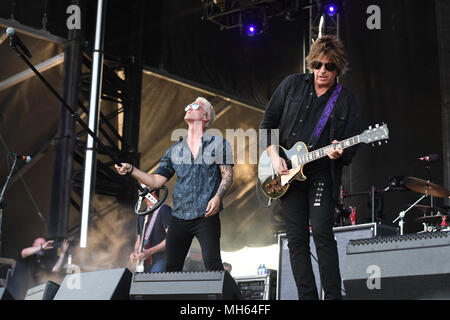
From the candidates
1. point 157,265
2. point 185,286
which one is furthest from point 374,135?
point 157,265

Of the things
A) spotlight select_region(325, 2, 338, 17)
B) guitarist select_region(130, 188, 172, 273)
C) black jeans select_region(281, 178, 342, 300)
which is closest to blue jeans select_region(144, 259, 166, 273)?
guitarist select_region(130, 188, 172, 273)

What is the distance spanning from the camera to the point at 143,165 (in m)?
11.1

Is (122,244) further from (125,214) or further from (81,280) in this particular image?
(81,280)

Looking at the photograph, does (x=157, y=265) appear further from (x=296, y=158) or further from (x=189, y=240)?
(x=296, y=158)

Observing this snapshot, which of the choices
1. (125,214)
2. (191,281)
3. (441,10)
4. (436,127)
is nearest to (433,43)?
(441,10)

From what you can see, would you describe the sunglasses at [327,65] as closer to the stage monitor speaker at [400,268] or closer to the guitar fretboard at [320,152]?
the guitar fretboard at [320,152]

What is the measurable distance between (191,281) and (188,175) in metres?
1.12

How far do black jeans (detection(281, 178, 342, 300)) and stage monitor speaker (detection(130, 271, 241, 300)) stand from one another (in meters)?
0.42

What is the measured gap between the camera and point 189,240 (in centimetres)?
410

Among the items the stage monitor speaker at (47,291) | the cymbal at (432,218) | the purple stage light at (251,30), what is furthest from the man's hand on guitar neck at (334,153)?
the purple stage light at (251,30)

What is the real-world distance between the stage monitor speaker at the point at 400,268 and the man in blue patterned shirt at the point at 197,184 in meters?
1.25

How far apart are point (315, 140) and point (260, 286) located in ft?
10.2

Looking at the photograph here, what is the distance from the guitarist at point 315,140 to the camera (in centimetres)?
356
